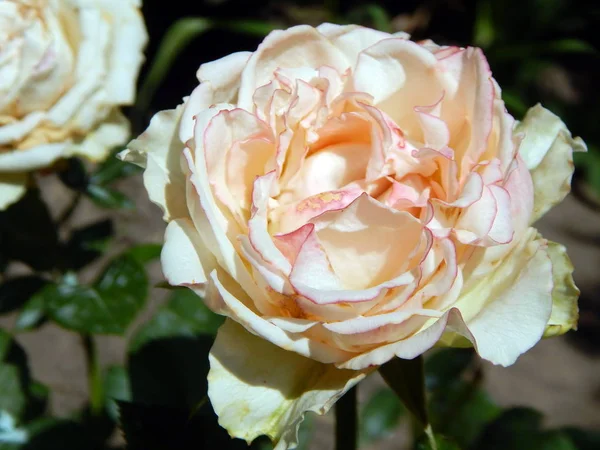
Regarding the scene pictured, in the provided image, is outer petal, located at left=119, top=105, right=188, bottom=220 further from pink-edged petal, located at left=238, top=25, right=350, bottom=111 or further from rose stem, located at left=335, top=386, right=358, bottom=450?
rose stem, located at left=335, top=386, right=358, bottom=450

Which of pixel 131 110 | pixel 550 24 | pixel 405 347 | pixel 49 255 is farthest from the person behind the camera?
pixel 550 24

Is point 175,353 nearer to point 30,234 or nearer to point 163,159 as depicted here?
point 30,234

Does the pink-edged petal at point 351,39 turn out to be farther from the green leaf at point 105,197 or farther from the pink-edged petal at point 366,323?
the green leaf at point 105,197

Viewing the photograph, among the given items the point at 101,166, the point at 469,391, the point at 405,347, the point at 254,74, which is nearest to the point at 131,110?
the point at 101,166

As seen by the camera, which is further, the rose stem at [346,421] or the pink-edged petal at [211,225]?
the rose stem at [346,421]

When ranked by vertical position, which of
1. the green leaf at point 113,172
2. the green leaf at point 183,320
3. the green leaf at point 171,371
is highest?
the green leaf at point 113,172

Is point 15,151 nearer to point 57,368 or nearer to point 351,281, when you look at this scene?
point 351,281

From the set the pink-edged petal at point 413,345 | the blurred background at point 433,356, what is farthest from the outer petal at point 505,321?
the blurred background at point 433,356

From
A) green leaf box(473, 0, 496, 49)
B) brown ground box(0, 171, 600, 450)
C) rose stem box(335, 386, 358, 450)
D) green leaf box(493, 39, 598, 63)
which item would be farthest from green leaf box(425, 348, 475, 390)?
green leaf box(473, 0, 496, 49)
